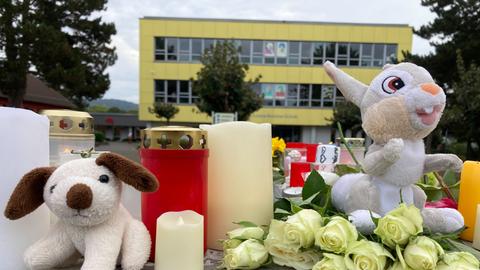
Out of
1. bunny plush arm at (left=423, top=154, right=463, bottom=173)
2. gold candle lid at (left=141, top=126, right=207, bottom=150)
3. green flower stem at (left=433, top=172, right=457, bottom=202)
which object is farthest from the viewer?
green flower stem at (left=433, top=172, right=457, bottom=202)

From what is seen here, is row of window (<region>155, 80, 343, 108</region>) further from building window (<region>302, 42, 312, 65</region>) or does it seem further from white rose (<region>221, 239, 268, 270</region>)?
white rose (<region>221, 239, 268, 270</region>)

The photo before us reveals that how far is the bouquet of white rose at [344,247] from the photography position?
0.62 metres

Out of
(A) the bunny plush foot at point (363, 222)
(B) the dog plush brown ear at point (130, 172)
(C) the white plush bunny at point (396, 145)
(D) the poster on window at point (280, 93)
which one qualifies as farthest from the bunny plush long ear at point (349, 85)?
(D) the poster on window at point (280, 93)

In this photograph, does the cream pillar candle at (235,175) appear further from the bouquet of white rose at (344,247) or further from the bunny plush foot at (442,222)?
the bunny plush foot at (442,222)

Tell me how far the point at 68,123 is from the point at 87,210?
40 centimetres

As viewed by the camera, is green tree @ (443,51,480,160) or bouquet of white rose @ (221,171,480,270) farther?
green tree @ (443,51,480,160)

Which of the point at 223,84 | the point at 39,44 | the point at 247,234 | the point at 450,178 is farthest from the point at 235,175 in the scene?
the point at 223,84

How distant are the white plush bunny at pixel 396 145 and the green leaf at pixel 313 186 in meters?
0.06

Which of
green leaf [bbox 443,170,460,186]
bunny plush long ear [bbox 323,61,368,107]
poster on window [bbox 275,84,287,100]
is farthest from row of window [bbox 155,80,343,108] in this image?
bunny plush long ear [bbox 323,61,368,107]

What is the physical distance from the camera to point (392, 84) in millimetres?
786

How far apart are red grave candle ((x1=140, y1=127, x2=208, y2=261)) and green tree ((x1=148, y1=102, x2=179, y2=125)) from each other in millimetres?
16350

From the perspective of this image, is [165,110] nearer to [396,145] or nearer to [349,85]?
[349,85]

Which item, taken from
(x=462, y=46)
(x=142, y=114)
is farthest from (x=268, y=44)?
(x=462, y=46)

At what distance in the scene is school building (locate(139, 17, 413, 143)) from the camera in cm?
1781
